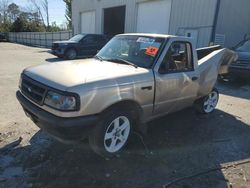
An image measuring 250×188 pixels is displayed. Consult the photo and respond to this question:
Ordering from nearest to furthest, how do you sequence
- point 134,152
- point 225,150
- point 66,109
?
1. point 66,109
2. point 134,152
3. point 225,150

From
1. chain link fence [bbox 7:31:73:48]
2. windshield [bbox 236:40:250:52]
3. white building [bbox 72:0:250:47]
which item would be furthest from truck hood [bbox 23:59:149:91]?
chain link fence [bbox 7:31:73:48]

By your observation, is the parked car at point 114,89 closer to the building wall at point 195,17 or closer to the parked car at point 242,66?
the parked car at point 242,66

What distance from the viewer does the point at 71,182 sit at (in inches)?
115

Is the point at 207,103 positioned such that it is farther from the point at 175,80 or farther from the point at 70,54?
the point at 70,54

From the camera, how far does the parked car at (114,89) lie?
2.89m

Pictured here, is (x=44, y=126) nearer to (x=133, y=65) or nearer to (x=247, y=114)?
(x=133, y=65)

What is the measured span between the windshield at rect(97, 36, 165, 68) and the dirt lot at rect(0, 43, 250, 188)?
136cm

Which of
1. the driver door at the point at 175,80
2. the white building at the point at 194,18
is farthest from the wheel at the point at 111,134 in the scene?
the white building at the point at 194,18

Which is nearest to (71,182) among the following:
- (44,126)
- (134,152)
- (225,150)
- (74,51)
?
(44,126)

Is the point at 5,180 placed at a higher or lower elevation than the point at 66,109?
lower

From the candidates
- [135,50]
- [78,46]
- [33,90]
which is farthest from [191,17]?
[33,90]

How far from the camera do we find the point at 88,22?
22.5m

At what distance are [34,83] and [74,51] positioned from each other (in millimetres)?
12253

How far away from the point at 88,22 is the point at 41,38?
11.2 metres
